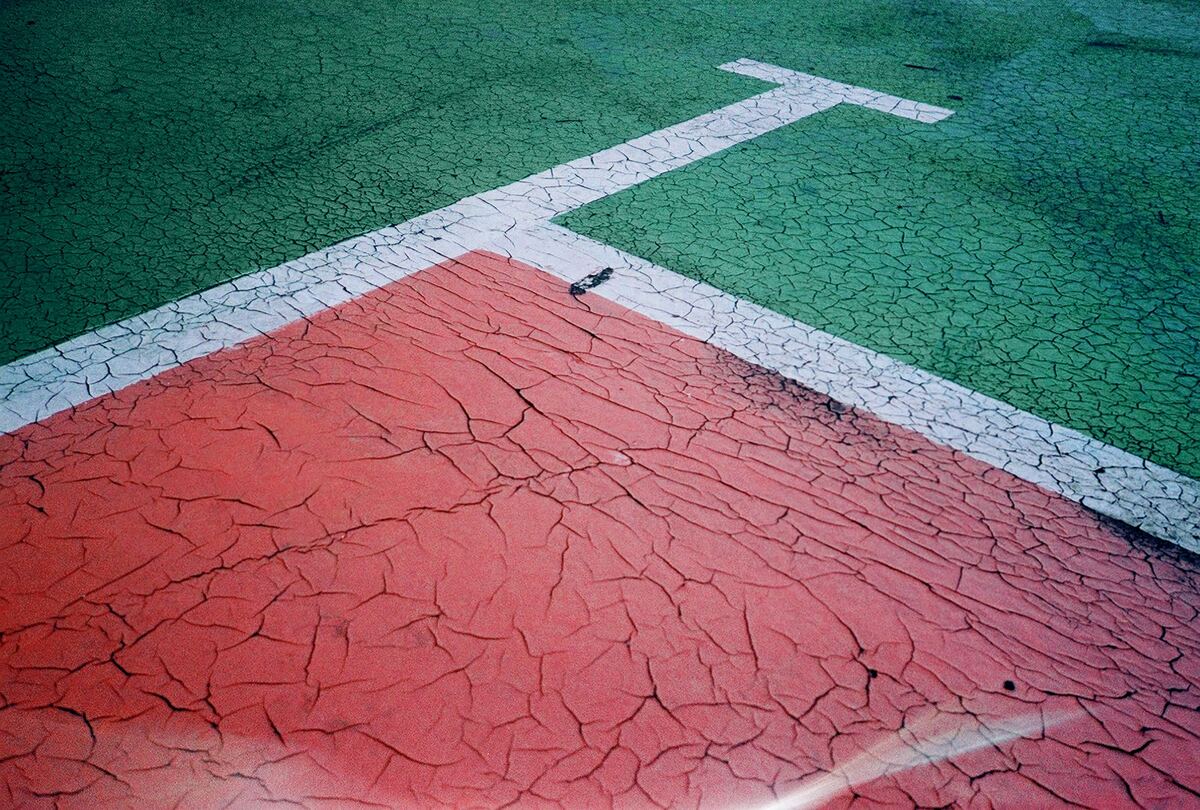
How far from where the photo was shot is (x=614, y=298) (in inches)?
167

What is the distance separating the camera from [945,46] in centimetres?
739

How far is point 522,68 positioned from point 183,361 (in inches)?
153

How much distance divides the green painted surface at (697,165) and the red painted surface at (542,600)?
0.91 meters

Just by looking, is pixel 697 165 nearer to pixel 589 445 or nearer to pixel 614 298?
pixel 614 298

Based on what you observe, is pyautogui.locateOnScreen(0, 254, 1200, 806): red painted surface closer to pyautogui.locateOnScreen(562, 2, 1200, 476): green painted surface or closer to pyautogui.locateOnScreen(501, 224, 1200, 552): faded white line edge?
pyautogui.locateOnScreen(501, 224, 1200, 552): faded white line edge

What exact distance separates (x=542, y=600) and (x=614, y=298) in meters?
1.84

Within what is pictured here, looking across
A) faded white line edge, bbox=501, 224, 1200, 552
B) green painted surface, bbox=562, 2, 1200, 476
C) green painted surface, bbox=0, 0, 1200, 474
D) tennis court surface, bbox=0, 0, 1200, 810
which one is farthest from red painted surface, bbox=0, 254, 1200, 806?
green painted surface, bbox=0, 0, 1200, 474

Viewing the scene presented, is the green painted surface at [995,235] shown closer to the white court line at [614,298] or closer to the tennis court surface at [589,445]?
the tennis court surface at [589,445]

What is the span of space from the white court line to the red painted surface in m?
0.13

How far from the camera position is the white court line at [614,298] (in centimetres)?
343

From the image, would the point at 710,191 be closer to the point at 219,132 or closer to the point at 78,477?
the point at 219,132

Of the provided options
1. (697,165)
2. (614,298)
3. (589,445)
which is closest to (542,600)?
(589,445)

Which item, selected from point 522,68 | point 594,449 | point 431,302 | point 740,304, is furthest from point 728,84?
point 594,449

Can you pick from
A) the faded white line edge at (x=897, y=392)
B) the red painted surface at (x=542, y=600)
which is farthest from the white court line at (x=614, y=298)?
the red painted surface at (x=542, y=600)
